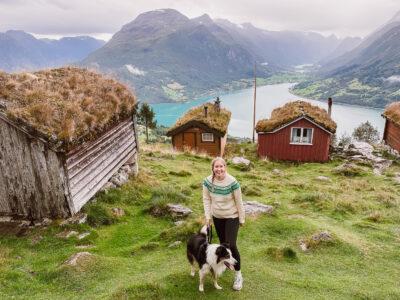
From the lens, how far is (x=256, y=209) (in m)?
12.0

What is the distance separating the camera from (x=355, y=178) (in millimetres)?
21125

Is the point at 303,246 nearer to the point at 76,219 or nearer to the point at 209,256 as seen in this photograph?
the point at 209,256

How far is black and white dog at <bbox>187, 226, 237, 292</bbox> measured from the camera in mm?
5883

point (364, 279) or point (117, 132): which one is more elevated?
point (117, 132)

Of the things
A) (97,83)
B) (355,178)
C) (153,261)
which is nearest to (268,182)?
(355,178)

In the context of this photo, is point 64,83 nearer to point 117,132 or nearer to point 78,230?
point 117,132

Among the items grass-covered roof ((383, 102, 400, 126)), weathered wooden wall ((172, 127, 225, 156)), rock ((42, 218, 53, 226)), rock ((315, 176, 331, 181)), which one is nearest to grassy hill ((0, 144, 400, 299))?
rock ((42, 218, 53, 226))

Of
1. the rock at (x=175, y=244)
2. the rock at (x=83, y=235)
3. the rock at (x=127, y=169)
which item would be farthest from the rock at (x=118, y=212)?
the rock at (x=127, y=169)

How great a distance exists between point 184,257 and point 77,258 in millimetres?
2409

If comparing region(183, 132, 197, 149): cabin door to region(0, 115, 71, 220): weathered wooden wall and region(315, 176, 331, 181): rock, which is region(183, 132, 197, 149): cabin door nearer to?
region(315, 176, 331, 181): rock

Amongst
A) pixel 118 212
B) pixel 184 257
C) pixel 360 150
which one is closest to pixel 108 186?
pixel 118 212

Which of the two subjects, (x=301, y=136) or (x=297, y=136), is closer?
(x=301, y=136)

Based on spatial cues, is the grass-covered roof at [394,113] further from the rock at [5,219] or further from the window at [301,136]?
the rock at [5,219]

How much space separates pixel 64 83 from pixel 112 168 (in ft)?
11.4
